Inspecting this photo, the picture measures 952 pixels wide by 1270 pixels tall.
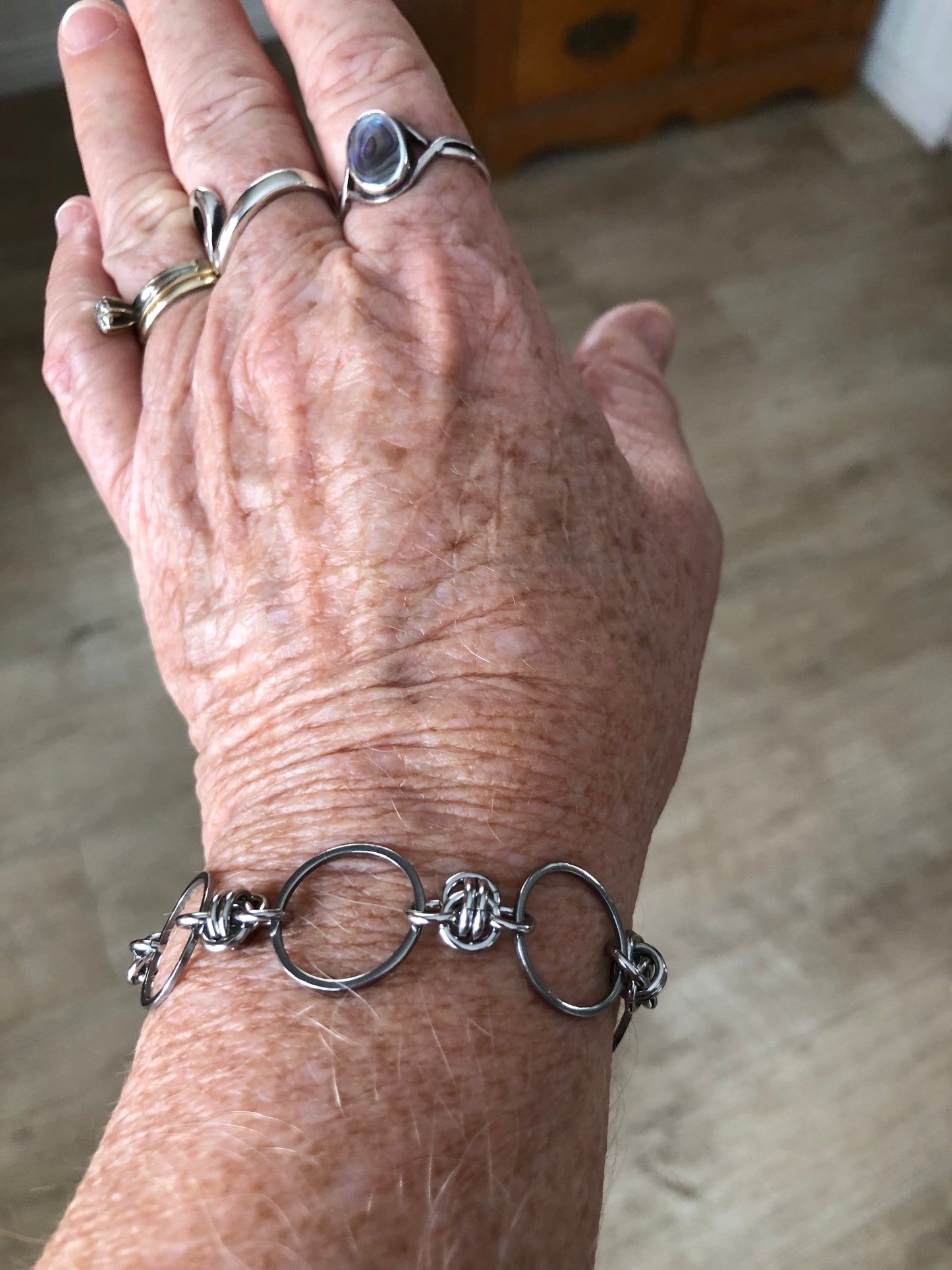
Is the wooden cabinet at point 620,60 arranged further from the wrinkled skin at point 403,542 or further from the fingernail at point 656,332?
the wrinkled skin at point 403,542

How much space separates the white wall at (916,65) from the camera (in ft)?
6.90

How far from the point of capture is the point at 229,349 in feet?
2.14

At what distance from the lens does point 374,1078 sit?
0.46 meters

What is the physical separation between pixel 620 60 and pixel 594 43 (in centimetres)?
9

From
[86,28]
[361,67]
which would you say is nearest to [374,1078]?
[361,67]

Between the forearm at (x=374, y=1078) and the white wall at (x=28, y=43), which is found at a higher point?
the forearm at (x=374, y=1078)

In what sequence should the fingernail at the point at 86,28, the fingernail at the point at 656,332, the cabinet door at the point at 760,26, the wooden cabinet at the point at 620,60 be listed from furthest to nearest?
the cabinet door at the point at 760,26 → the wooden cabinet at the point at 620,60 → the fingernail at the point at 656,332 → the fingernail at the point at 86,28

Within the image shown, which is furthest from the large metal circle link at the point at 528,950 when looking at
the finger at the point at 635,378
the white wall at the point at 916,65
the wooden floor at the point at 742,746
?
the white wall at the point at 916,65

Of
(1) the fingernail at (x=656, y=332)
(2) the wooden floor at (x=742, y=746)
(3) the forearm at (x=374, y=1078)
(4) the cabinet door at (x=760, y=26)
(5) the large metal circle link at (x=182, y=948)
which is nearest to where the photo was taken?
(3) the forearm at (x=374, y=1078)

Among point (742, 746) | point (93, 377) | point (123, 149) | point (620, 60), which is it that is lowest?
point (742, 746)

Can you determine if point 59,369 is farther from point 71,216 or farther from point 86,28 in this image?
point 86,28

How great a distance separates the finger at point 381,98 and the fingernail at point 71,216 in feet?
0.72

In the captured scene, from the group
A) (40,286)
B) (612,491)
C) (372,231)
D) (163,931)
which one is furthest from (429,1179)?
(40,286)

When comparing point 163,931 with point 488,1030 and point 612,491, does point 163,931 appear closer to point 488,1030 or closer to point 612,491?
point 488,1030
